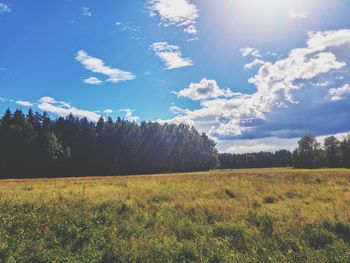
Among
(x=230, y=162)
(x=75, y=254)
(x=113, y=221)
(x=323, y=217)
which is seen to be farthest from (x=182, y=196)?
(x=230, y=162)

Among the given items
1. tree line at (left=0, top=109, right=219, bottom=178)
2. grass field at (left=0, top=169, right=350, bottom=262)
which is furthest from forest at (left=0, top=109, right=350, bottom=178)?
grass field at (left=0, top=169, right=350, bottom=262)

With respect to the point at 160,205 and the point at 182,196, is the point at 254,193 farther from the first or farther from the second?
the point at 160,205

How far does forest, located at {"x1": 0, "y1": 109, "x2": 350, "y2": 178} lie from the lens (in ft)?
284

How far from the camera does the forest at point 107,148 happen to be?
284 feet

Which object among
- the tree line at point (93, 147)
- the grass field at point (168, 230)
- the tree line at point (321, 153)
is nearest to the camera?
the grass field at point (168, 230)

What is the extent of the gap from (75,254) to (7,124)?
8939 centimetres

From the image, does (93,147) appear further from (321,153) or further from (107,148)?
(321,153)

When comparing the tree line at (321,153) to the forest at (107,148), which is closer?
the forest at (107,148)

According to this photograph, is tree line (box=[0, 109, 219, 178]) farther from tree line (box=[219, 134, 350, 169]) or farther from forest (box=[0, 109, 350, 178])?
tree line (box=[219, 134, 350, 169])

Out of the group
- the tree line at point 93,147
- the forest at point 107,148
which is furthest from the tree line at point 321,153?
the tree line at point 93,147

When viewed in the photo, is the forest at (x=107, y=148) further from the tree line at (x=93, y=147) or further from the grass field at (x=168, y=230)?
the grass field at (x=168, y=230)

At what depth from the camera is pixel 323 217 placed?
1406cm

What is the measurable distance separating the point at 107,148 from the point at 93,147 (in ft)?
13.2

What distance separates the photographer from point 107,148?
104375 mm
